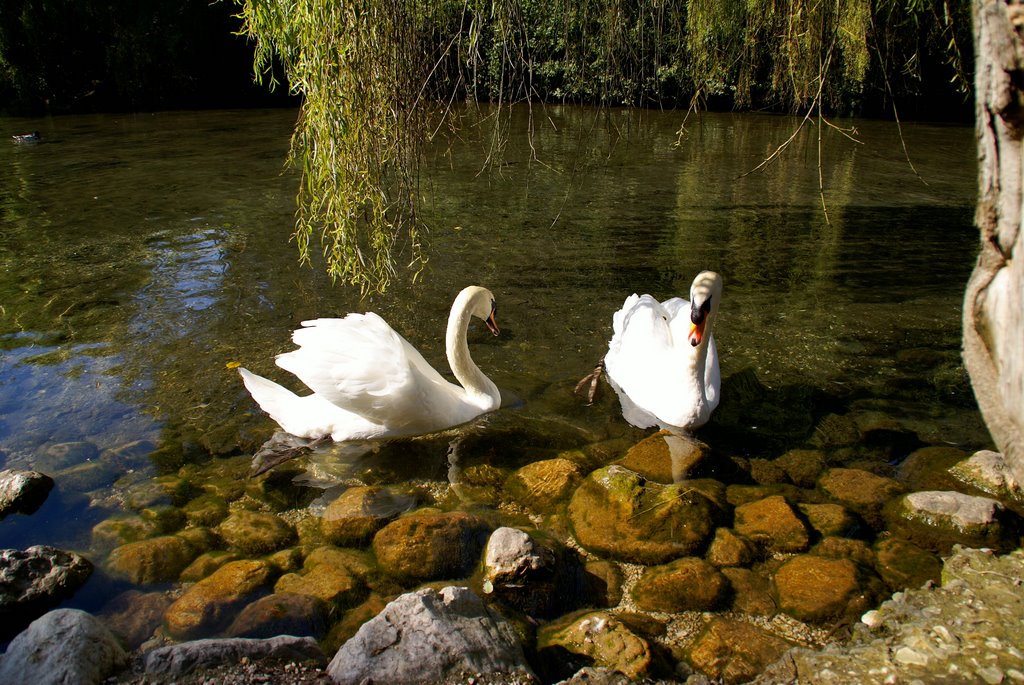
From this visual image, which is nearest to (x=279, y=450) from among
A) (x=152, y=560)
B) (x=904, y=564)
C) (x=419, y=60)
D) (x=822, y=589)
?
(x=152, y=560)

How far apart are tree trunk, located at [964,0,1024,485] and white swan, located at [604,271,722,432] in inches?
128

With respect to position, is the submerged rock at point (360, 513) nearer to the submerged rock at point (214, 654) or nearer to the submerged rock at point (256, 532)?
the submerged rock at point (256, 532)

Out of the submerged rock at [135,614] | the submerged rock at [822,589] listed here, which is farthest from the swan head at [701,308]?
the submerged rock at [135,614]

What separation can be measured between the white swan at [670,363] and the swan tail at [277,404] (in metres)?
2.28

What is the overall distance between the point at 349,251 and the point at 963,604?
3.65 meters

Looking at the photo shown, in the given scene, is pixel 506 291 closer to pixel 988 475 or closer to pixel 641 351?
pixel 641 351

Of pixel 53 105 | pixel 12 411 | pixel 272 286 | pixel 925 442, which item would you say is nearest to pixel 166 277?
pixel 272 286

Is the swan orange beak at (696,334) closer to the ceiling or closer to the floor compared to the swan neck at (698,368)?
closer to the ceiling

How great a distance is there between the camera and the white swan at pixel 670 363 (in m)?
5.20

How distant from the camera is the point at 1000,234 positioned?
70.5 inches

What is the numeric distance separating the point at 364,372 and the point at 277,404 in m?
0.76

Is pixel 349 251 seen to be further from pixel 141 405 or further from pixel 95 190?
pixel 95 190

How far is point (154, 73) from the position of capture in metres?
26.3

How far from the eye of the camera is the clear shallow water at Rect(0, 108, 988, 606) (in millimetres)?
5234
